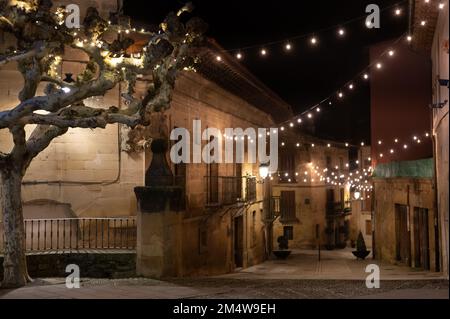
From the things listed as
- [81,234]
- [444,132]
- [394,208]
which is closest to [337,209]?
[394,208]

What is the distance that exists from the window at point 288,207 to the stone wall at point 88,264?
2588 cm

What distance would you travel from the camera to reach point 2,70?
13523mm

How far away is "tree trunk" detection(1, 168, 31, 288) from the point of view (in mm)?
10523

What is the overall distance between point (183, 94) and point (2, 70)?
493 centimetres

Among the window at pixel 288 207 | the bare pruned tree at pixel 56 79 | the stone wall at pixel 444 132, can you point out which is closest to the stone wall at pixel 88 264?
the bare pruned tree at pixel 56 79

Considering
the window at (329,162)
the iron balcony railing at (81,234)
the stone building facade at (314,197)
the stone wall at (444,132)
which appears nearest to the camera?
the stone wall at (444,132)

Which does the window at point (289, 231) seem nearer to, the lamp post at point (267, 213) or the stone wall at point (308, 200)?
the stone wall at point (308, 200)

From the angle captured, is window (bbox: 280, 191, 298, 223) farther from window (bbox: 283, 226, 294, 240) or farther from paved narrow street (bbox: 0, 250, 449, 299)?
paved narrow street (bbox: 0, 250, 449, 299)

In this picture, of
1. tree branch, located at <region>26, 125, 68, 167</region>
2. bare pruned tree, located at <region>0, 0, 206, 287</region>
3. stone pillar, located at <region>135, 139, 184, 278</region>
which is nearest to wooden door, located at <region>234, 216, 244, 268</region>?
stone pillar, located at <region>135, 139, 184, 278</region>

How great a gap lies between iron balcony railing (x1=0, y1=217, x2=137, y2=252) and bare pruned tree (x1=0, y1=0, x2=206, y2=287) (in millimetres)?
2757

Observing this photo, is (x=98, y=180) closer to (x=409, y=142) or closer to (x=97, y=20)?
(x=97, y=20)

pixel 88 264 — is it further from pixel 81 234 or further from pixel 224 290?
pixel 224 290

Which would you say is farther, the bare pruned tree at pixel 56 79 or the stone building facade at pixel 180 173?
the stone building facade at pixel 180 173

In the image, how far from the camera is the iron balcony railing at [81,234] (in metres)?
13.6
